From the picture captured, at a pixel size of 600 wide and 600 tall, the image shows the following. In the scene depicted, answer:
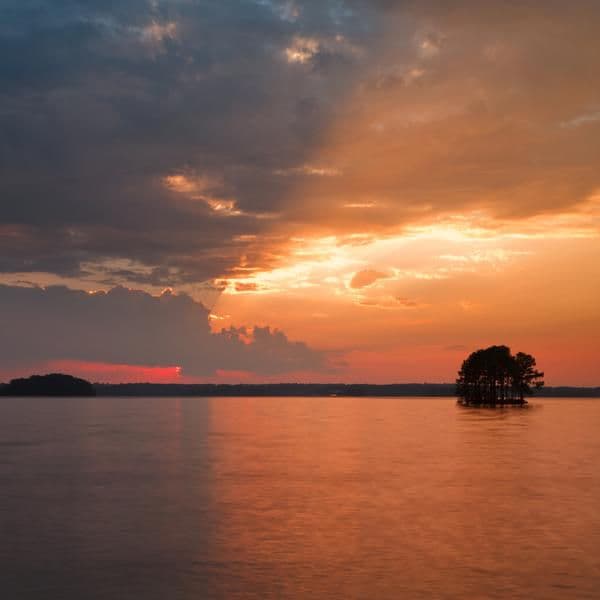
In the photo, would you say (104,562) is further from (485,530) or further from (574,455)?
(574,455)

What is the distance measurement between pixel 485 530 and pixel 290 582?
12064mm

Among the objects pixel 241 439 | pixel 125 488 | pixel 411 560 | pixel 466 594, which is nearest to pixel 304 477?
pixel 125 488

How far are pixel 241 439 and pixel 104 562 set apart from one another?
218 feet

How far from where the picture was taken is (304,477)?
54656mm

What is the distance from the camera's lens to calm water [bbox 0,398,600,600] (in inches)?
1029

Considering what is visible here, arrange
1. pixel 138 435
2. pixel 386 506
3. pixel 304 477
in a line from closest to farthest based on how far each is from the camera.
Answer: pixel 386 506, pixel 304 477, pixel 138 435

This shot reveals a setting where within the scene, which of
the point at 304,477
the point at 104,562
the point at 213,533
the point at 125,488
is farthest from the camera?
the point at 304,477

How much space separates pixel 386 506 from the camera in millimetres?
41812

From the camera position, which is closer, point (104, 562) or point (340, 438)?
point (104, 562)

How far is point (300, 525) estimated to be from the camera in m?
36.4

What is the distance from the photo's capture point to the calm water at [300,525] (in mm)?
26141

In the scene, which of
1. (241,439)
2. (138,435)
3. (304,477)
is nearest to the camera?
(304,477)

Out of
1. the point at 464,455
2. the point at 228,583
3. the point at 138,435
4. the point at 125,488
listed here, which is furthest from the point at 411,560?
the point at 138,435

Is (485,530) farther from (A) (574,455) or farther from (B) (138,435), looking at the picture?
(B) (138,435)
